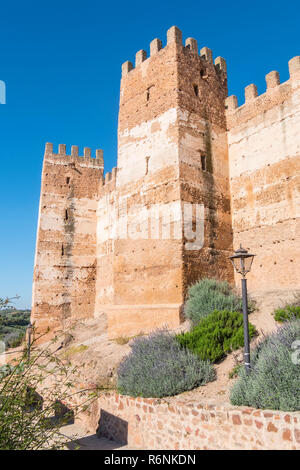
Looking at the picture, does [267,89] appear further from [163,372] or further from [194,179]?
[163,372]

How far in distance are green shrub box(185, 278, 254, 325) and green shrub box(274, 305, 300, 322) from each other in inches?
55.3

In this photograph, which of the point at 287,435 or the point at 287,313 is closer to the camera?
the point at 287,435

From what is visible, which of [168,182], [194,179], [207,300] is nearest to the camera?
[207,300]

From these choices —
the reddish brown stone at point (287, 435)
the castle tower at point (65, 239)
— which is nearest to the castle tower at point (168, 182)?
the reddish brown stone at point (287, 435)

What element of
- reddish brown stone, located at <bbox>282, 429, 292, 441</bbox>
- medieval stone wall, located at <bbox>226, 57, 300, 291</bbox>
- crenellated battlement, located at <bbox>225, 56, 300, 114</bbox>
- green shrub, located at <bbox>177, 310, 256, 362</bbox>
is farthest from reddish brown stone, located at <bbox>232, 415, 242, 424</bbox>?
crenellated battlement, located at <bbox>225, 56, 300, 114</bbox>

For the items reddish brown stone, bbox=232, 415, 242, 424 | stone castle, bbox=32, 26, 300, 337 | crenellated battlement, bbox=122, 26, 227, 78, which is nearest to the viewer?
reddish brown stone, bbox=232, 415, 242, 424

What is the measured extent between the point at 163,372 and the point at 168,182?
684 cm

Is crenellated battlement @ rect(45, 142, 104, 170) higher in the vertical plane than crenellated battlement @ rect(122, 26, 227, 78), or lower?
lower

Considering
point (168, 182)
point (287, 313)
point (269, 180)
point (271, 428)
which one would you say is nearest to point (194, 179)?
point (168, 182)

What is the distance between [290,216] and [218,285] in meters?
3.19

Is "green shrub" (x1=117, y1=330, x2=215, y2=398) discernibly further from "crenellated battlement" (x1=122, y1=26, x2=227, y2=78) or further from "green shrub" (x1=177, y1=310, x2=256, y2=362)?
"crenellated battlement" (x1=122, y1=26, x2=227, y2=78)

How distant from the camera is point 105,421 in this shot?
769 cm

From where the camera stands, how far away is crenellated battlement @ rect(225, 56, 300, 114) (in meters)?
12.0

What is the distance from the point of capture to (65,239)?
2205 cm
